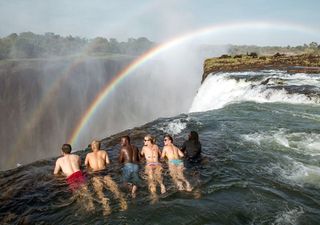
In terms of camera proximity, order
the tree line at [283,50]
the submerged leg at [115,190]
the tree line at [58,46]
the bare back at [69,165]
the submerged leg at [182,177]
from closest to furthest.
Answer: the submerged leg at [115,190] < the submerged leg at [182,177] < the bare back at [69,165] < the tree line at [58,46] < the tree line at [283,50]

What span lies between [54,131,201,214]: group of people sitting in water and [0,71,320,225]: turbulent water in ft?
0.70

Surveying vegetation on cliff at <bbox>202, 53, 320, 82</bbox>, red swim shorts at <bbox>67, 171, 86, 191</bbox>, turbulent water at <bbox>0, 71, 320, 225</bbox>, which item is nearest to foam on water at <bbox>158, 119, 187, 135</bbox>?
turbulent water at <bbox>0, 71, 320, 225</bbox>

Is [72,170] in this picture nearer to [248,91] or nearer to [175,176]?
[175,176]

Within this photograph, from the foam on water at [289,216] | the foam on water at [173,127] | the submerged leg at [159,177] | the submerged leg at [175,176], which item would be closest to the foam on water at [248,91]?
the foam on water at [173,127]

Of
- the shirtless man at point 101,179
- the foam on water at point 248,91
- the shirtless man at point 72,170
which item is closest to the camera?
the shirtless man at point 101,179

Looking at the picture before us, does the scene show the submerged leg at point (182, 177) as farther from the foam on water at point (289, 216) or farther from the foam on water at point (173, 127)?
the foam on water at point (173, 127)

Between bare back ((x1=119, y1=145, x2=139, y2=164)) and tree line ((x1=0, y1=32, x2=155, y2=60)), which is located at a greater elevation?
tree line ((x1=0, y1=32, x2=155, y2=60))

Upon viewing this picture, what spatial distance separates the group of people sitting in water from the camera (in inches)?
328

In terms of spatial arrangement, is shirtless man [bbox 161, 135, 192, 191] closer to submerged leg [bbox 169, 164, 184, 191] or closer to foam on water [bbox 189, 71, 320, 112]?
submerged leg [bbox 169, 164, 184, 191]

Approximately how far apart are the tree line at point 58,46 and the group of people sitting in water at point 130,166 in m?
86.2

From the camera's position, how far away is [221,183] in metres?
8.67

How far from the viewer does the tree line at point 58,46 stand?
3543 inches

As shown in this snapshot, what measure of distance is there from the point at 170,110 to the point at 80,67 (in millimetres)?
20372

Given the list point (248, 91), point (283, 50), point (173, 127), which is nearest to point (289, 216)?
point (173, 127)
